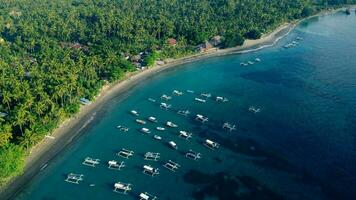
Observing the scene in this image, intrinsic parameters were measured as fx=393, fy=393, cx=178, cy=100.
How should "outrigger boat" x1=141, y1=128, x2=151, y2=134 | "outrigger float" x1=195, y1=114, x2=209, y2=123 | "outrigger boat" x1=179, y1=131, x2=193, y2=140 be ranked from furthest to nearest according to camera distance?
"outrigger float" x1=195, y1=114, x2=209, y2=123 → "outrigger boat" x1=141, y1=128, x2=151, y2=134 → "outrigger boat" x1=179, y1=131, x2=193, y2=140

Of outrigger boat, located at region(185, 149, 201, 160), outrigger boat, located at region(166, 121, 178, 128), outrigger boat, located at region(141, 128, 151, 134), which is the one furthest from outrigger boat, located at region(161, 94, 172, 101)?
outrigger boat, located at region(185, 149, 201, 160)

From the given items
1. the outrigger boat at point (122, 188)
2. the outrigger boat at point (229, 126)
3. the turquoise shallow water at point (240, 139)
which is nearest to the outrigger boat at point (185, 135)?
the turquoise shallow water at point (240, 139)

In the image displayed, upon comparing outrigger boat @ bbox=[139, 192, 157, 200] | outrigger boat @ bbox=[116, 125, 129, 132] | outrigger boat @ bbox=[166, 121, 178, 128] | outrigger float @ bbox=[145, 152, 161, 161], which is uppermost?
outrigger boat @ bbox=[166, 121, 178, 128]

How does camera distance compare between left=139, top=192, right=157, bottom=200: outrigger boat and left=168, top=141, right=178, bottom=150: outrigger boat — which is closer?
left=139, top=192, right=157, bottom=200: outrigger boat

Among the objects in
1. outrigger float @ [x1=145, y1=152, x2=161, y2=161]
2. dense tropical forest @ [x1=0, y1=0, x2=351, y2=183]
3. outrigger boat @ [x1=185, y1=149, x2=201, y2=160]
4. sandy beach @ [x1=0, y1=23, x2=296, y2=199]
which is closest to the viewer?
sandy beach @ [x1=0, y1=23, x2=296, y2=199]

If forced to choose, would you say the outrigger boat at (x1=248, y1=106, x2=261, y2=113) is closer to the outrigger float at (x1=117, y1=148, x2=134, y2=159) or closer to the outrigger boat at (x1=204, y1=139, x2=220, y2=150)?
the outrigger boat at (x1=204, y1=139, x2=220, y2=150)

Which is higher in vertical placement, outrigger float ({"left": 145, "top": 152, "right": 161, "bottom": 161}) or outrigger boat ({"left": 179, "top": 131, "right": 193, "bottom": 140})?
outrigger boat ({"left": 179, "top": 131, "right": 193, "bottom": 140})

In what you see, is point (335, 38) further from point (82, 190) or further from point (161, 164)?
point (82, 190)
